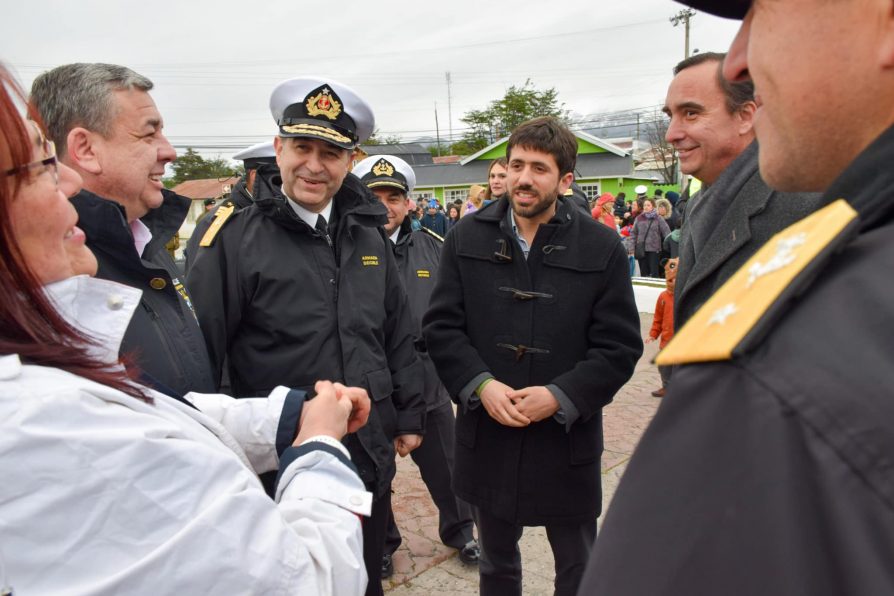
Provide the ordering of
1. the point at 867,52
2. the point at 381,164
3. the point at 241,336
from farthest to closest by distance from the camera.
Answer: the point at 381,164
the point at 241,336
the point at 867,52

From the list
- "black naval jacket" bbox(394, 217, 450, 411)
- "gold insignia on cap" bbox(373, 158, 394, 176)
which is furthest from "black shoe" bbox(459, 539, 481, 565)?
"gold insignia on cap" bbox(373, 158, 394, 176)

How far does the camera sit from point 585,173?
38344 mm

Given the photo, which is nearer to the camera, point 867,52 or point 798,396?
point 798,396

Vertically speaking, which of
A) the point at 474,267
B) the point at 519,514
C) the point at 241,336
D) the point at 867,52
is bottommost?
the point at 519,514

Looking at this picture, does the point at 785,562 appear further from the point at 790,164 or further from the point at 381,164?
the point at 381,164

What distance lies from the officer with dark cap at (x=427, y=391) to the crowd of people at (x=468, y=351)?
27.5 inches

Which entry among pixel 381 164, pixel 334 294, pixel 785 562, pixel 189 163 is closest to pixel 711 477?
pixel 785 562

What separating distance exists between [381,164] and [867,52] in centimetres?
422

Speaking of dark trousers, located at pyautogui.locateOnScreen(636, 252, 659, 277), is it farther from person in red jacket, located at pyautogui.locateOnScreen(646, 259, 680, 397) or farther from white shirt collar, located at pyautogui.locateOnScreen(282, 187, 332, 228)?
white shirt collar, located at pyautogui.locateOnScreen(282, 187, 332, 228)

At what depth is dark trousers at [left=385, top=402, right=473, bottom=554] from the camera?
3.60 metres

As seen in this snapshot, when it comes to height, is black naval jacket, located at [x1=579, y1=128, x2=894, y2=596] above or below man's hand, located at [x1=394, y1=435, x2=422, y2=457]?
above

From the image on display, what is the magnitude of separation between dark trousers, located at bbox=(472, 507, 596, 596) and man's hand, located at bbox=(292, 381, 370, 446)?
122 centimetres

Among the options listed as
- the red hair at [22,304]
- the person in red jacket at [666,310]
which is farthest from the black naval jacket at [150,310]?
the person in red jacket at [666,310]

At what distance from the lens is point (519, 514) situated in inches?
100
